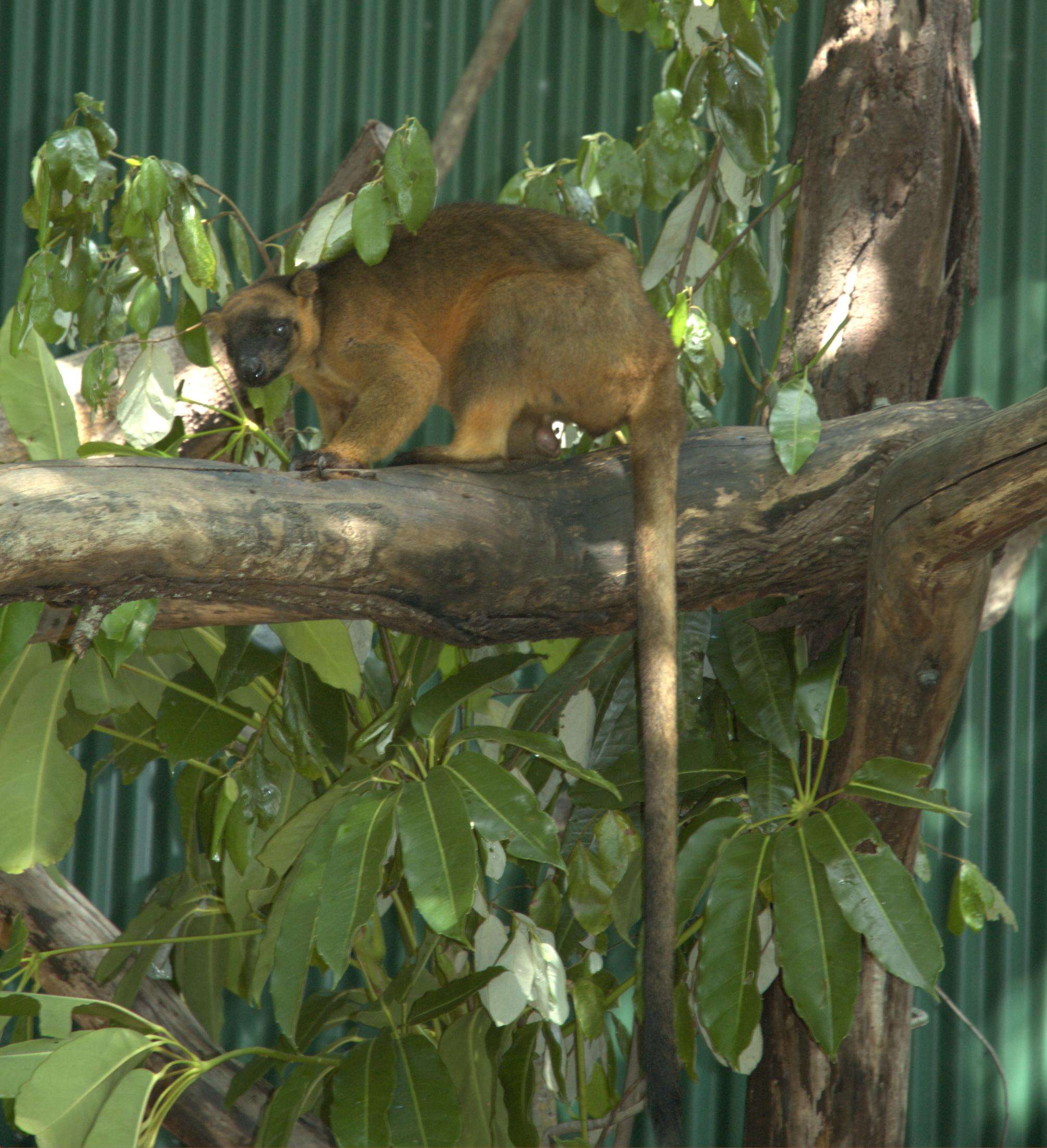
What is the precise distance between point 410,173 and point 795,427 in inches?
33.2

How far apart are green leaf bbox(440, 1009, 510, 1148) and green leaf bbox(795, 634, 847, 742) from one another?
3.27ft

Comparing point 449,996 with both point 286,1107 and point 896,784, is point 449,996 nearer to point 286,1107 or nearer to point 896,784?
point 286,1107

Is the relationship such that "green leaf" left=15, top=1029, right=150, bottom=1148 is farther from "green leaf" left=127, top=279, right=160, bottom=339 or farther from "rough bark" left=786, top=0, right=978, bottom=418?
"rough bark" left=786, top=0, right=978, bottom=418

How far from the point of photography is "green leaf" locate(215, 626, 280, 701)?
2.38 m

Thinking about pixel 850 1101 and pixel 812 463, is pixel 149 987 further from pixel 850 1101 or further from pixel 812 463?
pixel 812 463

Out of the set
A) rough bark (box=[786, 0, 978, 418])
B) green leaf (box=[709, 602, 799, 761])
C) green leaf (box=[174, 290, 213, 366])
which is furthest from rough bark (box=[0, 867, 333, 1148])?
rough bark (box=[786, 0, 978, 418])

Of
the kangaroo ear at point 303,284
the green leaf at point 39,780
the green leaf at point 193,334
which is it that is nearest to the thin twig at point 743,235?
the kangaroo ear at point 303,284

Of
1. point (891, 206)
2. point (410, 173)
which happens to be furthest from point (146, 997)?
point (891, 206)

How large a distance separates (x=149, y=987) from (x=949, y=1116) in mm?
2779

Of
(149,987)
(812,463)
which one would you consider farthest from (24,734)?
(812,463)

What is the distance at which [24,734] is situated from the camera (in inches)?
92.5

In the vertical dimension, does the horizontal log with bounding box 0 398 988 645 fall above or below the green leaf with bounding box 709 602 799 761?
above

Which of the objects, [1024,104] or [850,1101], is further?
[1024,104]

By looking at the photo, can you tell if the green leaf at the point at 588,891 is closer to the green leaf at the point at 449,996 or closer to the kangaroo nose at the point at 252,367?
the green leaf at the point at 449,996
